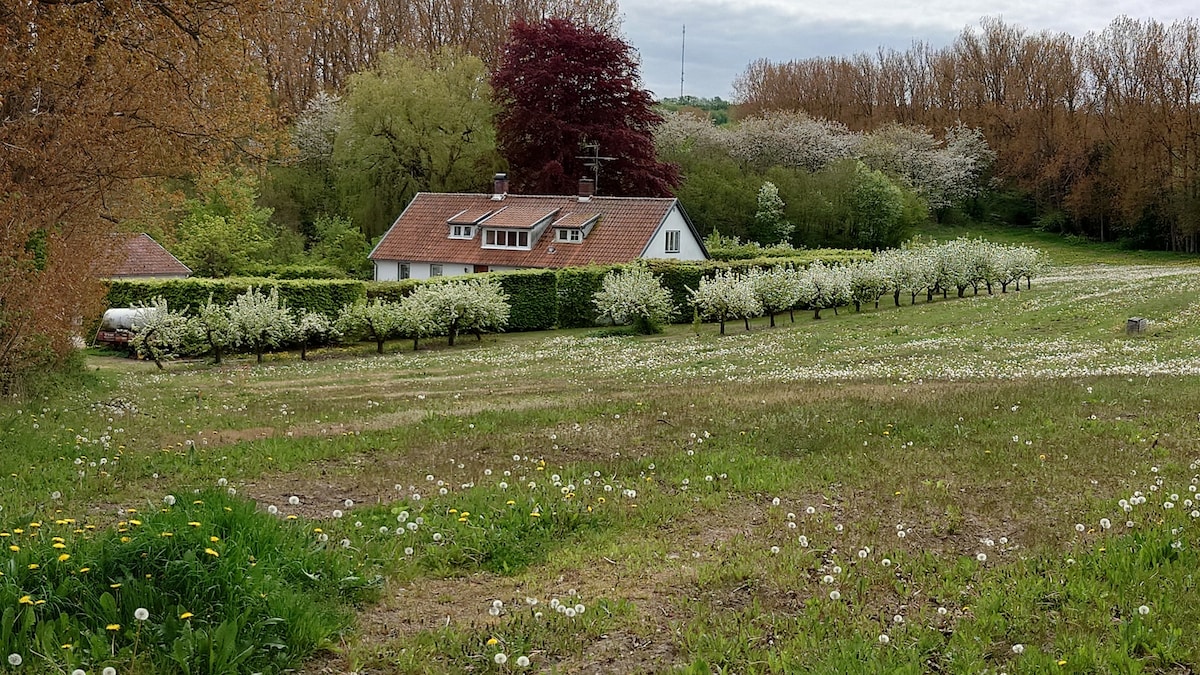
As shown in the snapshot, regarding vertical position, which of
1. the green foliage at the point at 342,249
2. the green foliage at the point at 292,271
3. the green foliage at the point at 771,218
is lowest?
the green foliage at the point at 292,271

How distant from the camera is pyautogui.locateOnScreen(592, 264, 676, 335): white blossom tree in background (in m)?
34.6

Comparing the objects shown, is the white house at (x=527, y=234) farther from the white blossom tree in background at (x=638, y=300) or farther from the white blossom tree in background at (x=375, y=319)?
the white blossom tree in background at (x=375, y=319)

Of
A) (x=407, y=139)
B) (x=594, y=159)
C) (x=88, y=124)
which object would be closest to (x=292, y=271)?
(x=407, y=139)

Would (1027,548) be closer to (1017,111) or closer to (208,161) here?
(208,161)

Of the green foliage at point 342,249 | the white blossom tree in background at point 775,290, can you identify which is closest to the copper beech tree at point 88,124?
the white blossom tree in background at point 775,290

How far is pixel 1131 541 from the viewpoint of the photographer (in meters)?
Answer: 6.47

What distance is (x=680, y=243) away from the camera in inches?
1907

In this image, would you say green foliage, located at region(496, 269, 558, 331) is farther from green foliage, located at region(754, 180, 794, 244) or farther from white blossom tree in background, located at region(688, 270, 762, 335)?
green foliage, located at region(754, 180, 794, 244)

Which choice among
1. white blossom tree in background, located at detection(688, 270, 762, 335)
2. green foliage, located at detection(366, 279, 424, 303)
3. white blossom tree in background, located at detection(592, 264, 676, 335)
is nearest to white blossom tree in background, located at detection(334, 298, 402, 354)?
green foliage, located at detection(366, 279, 424, 303)

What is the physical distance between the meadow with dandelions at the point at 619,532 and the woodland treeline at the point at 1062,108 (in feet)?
201

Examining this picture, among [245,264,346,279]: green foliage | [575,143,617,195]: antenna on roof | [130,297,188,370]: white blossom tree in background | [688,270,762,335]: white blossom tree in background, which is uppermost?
[575,143,617,195]: antenna on roof

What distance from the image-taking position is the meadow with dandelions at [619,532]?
498 centimetres

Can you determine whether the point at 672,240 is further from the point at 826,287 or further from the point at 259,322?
the point at 259,322

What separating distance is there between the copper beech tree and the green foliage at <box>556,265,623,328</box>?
21.8 meters
